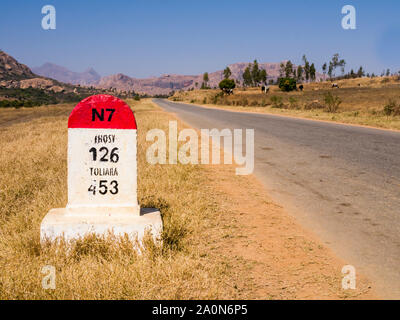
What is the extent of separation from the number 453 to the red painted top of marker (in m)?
0.57

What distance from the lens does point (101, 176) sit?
3.84 m

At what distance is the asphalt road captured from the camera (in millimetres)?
Answer: 3594

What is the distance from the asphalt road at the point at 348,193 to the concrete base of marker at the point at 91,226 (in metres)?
1.92

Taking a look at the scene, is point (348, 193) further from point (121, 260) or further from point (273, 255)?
point (121, 260)


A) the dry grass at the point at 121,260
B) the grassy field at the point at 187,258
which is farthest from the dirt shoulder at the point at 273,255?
the dry grass at the point at 121,260

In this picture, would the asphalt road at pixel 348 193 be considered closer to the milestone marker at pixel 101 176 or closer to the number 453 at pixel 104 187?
the milestone marker at pixel 101 176

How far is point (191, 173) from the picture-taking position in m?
6.99

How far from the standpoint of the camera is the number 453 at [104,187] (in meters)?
3.84

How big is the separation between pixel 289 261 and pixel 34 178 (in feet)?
17.0

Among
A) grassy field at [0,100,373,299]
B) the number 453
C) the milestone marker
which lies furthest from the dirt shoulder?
the number 453

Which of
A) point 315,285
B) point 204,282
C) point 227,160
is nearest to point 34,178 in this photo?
point 227,160

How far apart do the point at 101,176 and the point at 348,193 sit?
12.7 feet

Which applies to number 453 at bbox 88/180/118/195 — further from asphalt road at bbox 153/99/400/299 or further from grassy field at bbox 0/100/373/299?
asphalt road at bbox 153/99/400/299

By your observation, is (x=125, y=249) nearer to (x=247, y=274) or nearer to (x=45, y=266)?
(x=45, y=266)
